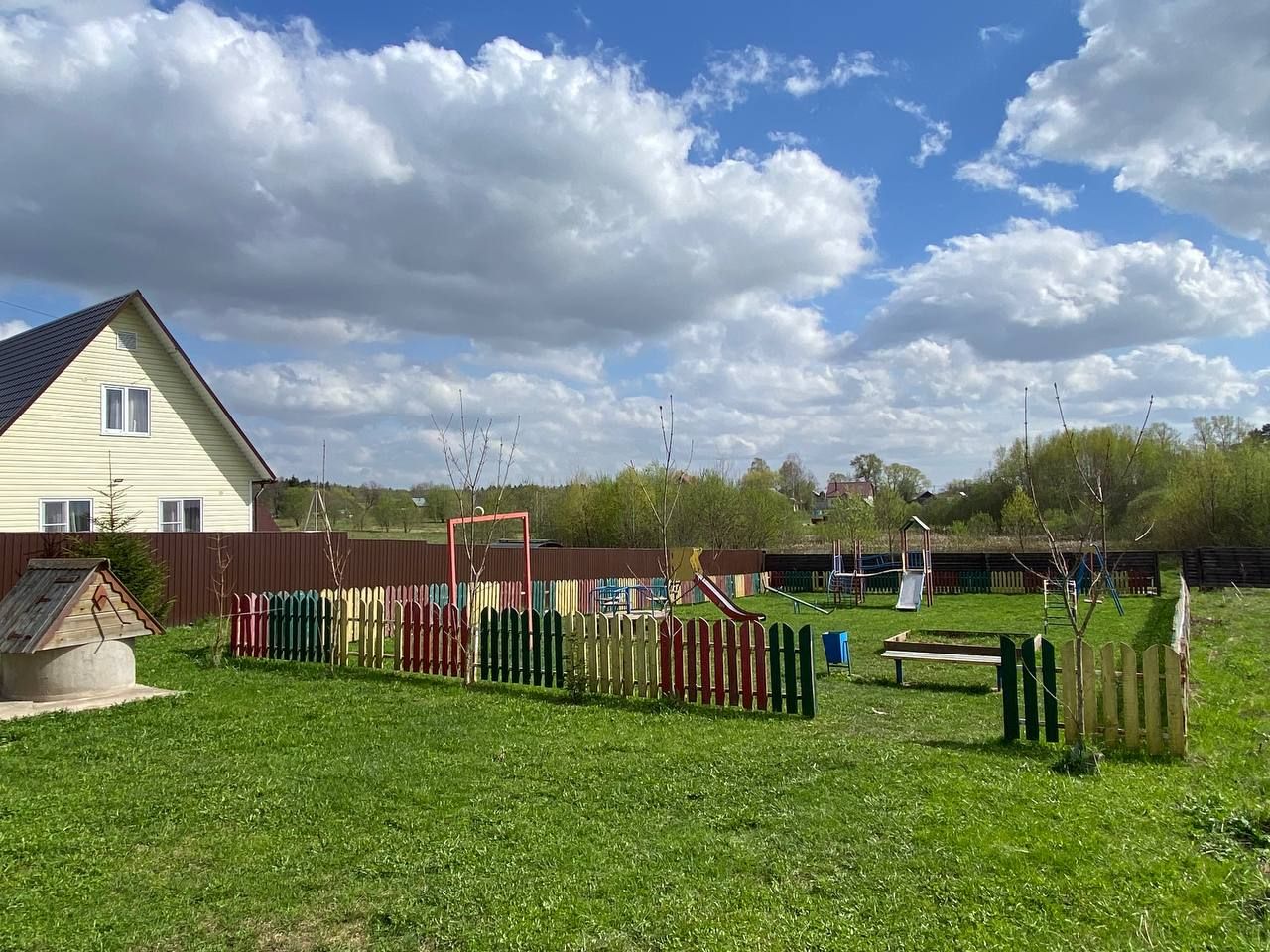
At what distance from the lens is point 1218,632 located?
15.6m

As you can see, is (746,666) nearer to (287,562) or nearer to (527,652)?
(527,652)

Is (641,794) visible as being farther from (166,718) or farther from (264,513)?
(264,513)

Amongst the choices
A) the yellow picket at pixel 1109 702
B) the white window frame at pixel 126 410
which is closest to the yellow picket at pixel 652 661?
the yellow picket at pixel 1109 702

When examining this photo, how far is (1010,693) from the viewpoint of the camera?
747 cm

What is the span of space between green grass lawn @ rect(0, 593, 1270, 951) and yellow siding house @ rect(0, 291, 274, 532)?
12.9 metres

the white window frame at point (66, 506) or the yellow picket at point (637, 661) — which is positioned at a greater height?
the white window frame at point (66, 506)

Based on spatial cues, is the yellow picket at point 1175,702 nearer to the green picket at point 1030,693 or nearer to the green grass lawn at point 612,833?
the green grass lawn at point 612,833

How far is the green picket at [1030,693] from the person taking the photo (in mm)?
7363

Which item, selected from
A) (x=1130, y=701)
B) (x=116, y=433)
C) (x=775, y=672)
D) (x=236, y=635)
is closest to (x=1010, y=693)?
(x=1130, y=701)

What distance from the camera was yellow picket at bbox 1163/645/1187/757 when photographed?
6523 mm

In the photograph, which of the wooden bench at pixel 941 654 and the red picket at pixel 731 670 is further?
the wooden bench at pixel 941 654

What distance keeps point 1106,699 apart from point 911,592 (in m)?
16.8

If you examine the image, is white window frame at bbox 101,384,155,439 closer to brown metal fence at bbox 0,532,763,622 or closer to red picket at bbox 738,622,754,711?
brown metal fence at bbox 0,532,763,622

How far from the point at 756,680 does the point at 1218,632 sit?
12024mm
